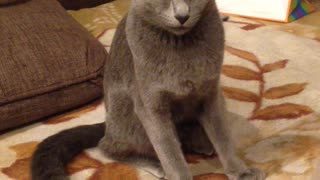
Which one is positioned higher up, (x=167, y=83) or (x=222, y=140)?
(x=167, y=83)

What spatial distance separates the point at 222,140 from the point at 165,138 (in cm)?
16

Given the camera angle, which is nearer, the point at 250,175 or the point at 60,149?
the point at 250,175

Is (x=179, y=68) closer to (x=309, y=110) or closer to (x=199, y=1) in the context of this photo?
(x=199, y=1)

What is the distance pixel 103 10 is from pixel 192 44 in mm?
1358

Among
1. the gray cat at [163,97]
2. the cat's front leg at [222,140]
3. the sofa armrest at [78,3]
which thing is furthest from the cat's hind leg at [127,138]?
the sofa armrest at [78,3]

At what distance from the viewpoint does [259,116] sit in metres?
1.40

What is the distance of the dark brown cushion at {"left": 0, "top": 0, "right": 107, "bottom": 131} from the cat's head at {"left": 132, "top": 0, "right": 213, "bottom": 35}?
0.61 m

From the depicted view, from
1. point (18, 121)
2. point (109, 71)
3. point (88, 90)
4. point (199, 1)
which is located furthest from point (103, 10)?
point (199, 1)

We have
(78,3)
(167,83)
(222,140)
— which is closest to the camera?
(167,83)

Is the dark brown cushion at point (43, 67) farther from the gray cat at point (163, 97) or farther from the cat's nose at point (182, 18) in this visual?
the cat's nose at point (182, 18)

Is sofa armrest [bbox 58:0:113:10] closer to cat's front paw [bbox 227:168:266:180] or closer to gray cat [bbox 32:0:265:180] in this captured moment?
gray cat [bbox 32:0:265:180]

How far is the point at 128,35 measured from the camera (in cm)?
102

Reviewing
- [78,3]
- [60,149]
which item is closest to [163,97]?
[60,149]

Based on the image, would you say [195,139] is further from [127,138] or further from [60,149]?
[60,149]
